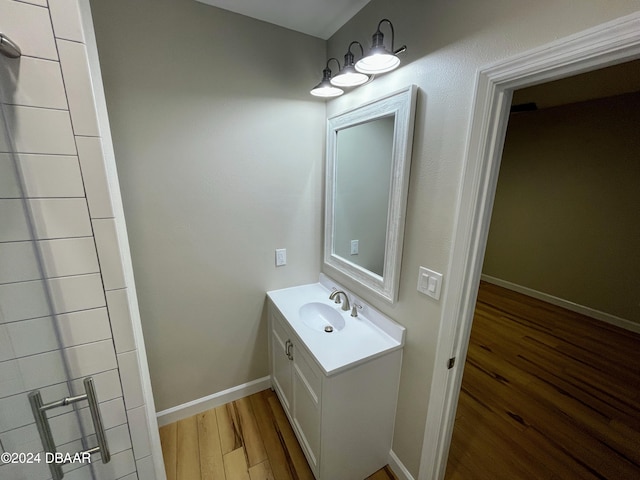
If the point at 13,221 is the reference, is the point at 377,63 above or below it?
above

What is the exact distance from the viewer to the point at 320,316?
1.80m

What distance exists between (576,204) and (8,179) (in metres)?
4.78

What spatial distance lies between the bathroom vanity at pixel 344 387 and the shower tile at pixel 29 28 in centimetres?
136

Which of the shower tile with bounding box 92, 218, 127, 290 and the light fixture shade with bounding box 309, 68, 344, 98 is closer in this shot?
the shower tile with bounding box 92, 218, 127, 290

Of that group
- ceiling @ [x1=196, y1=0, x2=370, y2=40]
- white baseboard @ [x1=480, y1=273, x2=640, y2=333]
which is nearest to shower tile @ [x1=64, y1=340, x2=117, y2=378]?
ceiling @ [x1=196, y1=0, x2=370, y2=40]

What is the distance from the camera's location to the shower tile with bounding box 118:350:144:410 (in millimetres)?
814

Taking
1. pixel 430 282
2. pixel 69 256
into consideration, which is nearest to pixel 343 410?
pixel 430 282

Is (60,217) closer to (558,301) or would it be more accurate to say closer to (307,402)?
(307,402)

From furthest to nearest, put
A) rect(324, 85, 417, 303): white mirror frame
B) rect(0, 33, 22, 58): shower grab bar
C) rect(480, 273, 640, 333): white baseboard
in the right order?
rect(480, 273, 640, 333): white baseboard
rect(324, 85, 417, 303): white mirror frame
rect(0, 33, 22, 58): shower grab bar

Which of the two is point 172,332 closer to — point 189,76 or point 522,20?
point 189,76

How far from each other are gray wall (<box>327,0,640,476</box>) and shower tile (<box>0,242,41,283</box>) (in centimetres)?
134

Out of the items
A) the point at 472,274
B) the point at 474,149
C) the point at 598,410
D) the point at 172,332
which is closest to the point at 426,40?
the point at 474,149

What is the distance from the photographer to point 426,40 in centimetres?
108

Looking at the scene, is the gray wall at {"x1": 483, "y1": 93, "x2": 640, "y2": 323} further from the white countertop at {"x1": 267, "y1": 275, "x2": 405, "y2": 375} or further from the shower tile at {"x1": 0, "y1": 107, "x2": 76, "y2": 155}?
the shower tile at {"x1": 0, "y1": 107, "x2": 76, "y2": 155}
